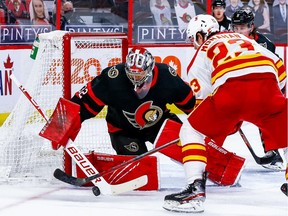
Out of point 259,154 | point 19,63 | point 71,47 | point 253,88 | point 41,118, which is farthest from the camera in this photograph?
point 19,63

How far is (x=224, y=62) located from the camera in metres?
3.77

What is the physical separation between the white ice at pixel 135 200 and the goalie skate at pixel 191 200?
39 millimetres

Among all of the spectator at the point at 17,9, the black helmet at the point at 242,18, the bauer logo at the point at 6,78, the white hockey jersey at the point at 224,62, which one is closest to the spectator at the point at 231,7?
the spectator at the point at 17,9

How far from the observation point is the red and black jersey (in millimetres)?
4285

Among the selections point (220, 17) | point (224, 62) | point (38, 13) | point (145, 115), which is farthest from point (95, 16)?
point (224, 62)

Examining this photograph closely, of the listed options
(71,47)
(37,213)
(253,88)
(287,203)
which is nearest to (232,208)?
(287,203)

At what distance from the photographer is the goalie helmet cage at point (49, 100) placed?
453 cm

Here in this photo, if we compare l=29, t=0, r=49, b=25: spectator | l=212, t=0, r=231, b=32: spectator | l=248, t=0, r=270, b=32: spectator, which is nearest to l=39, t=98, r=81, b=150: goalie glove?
l=212, t=0, r=231, b=32: spectator

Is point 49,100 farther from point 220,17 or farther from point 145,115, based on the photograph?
point 220,17

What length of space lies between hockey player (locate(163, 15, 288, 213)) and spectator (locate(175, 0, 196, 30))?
4.24m

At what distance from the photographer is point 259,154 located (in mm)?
5742

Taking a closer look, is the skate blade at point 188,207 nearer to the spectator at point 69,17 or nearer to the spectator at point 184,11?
the spectator at point 69,17

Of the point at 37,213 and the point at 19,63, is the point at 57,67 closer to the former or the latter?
the point at 37,213

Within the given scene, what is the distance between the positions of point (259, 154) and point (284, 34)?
9.55 ft
